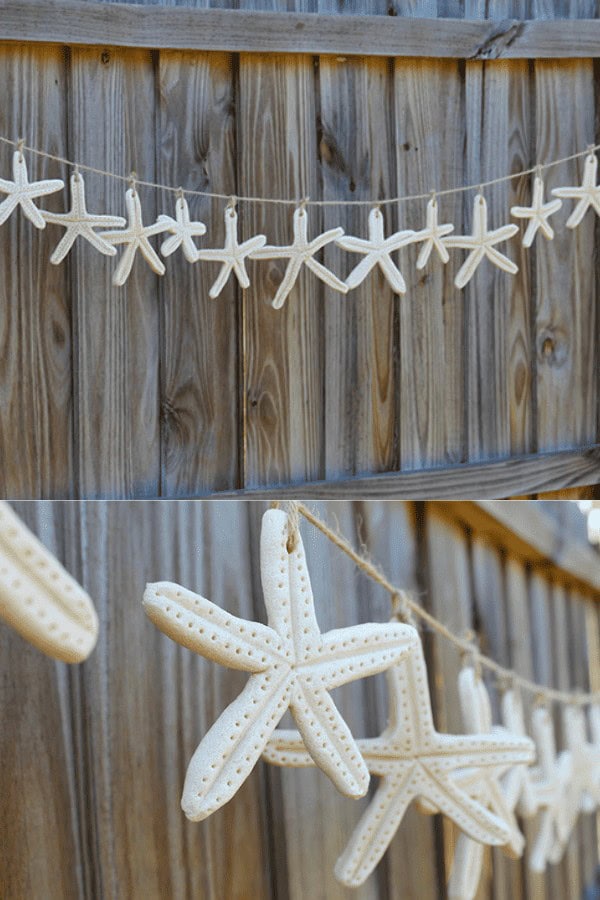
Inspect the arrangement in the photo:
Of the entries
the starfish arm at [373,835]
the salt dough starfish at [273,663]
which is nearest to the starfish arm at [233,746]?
the salt dough starfish at [273,663]

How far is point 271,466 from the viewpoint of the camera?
5.30 feet

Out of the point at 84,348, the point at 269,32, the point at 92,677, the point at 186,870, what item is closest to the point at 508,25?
the point at 269,32

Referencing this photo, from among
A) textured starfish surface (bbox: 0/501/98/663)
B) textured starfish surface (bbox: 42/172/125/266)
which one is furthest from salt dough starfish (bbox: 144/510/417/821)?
textured starfish surface (bbox: 42/172/125/266)

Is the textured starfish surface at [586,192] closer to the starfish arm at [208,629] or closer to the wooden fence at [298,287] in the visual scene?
the wooden fence at [298,287]

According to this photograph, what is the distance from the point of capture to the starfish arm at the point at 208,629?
28.8 inches

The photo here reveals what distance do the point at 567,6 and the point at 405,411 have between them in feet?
2.73

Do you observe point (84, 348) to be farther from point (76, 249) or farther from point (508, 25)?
point (508, 25)

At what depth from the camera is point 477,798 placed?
116 cm

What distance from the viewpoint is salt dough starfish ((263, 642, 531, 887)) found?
3.35 ft

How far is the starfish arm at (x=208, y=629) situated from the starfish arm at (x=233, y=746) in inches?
0.9

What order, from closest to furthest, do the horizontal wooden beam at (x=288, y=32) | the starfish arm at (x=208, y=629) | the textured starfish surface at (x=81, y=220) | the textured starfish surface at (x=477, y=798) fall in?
the starfish arm at (x=208, y=629)
the textured starfish surface at (x=477, y=798)
the textured starfish surface at (x=81, y=220)
the horizontal wooden beam at (x=288, y=32)

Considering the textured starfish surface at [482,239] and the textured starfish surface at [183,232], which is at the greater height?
the textured starfish surface at [482,239]

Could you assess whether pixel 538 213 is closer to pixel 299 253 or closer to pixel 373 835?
pixel 299 253

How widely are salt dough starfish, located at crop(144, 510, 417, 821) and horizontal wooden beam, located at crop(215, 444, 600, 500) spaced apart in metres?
0.71
